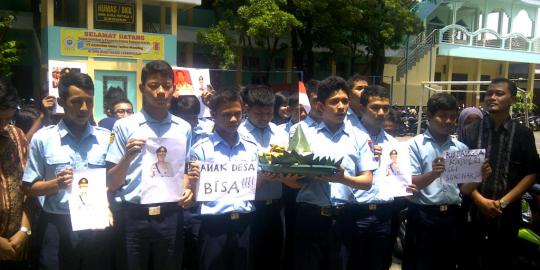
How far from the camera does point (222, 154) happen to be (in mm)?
3188

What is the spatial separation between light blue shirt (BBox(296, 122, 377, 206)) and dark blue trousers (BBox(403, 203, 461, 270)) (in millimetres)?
681

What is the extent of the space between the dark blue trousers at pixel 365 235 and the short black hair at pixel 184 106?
215 centimetres

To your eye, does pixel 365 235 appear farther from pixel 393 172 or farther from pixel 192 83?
pixel 192 83

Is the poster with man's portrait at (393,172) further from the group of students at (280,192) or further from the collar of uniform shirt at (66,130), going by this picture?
the collar of uniform shirt at (66,130)

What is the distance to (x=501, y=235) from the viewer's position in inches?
147

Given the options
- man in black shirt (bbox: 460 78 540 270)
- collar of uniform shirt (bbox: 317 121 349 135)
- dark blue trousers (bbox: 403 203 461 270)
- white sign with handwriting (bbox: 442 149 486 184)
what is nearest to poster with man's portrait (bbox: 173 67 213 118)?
collar of uniform shirt (bbox: 317 121 349 135)

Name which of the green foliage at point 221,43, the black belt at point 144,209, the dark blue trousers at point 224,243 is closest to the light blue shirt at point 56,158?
the black belt at point 144,209

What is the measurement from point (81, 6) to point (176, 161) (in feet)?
49.8

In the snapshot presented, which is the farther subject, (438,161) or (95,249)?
(438,161)

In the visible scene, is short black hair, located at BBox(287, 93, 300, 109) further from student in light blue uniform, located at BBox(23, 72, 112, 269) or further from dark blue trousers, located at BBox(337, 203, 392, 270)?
student in light blue uniform, located at BBox(23, 72, 112, 269)

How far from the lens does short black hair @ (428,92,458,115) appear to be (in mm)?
3566

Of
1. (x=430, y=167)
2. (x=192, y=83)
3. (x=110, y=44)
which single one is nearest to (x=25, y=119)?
(x=192, y=83)

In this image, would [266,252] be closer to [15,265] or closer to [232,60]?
[15,265]

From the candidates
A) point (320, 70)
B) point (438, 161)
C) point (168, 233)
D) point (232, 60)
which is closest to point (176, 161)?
point (168, 233)
